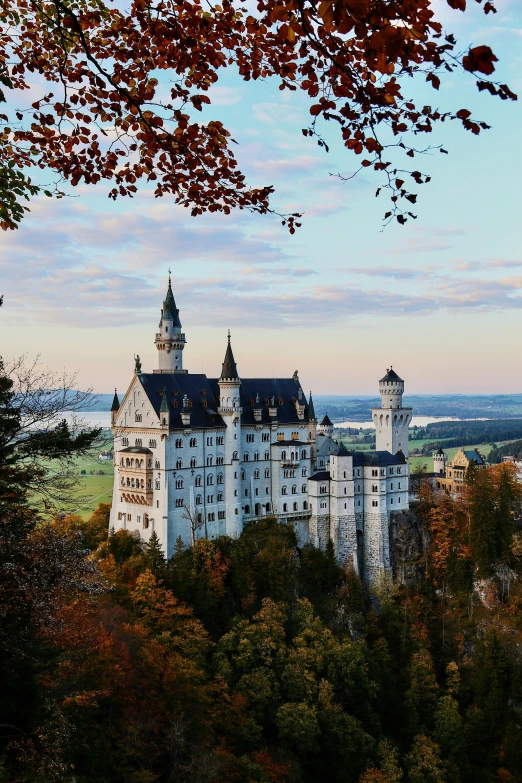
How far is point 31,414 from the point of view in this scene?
904 inches

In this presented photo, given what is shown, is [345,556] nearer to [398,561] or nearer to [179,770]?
[398,561]

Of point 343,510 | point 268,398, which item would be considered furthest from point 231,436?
point 343,510

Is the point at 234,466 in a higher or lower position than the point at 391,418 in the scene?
lower

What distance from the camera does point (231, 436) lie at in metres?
68.4

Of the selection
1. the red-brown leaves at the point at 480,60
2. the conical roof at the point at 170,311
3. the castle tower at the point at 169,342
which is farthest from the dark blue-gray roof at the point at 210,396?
the red-brown leaves at the point at 480,60

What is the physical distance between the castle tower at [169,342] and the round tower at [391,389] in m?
25.4

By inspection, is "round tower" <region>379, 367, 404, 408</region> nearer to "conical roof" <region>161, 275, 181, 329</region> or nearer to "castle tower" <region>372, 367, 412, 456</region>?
"castle tower" <region>372, 367, 412, 456</region>

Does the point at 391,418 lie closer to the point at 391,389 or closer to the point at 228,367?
the point at 391,389

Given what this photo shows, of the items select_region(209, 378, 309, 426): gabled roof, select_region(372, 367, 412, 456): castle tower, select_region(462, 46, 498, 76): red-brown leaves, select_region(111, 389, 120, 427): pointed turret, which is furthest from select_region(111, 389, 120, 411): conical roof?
select_region(462, 46, 498, 76): red-brown leaves

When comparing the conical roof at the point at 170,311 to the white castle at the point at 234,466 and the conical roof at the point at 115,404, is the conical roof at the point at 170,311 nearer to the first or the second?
the white castle at the point at 234,466


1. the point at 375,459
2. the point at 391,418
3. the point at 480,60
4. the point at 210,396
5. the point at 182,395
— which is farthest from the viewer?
the point at 391,418

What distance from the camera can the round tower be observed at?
8538cm

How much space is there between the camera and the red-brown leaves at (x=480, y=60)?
7.32 m

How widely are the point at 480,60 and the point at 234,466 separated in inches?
2434
